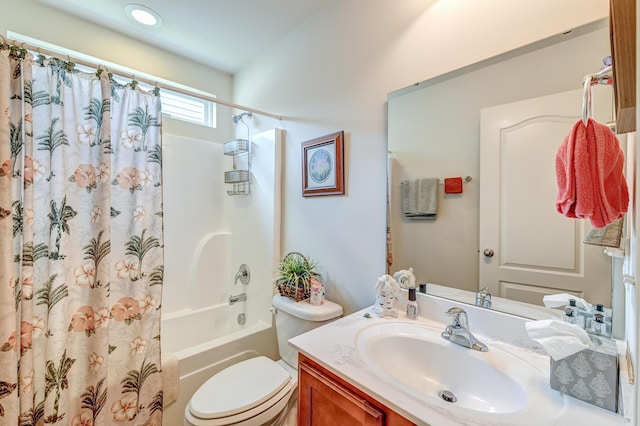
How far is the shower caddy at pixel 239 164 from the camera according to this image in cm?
221

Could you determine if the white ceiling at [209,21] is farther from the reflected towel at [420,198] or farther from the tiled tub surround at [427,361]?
the tiled tub surround at [427,361]

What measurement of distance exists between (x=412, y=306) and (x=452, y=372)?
0.30 metres

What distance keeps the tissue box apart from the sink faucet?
24 cm

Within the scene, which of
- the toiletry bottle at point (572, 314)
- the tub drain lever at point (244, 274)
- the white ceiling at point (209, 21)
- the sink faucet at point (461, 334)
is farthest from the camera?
the tub drain lever at point (244, 274)

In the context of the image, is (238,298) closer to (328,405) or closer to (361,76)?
(328,405)

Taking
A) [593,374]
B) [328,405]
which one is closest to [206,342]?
[328,405]

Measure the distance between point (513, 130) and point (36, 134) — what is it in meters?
1.94

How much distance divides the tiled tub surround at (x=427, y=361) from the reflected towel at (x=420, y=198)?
15.1 inches

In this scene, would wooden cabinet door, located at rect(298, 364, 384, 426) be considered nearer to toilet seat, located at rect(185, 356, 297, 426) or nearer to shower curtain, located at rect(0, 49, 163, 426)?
toilet seat, located at rect(185, 356, 297, 426)

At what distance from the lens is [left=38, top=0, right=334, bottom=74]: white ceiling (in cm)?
168

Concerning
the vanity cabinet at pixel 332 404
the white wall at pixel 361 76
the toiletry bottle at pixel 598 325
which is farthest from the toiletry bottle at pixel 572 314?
the vanity cabinet at pixel 332 404

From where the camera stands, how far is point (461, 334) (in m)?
0.98

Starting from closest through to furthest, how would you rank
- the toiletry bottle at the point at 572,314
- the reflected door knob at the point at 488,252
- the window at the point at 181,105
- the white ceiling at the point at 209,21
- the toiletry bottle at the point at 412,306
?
the toiletry bottle at the point at 572,314
the reflected door knob at the point at 488,252
the toiletry bottle at the point at 412,306
the white ceiling at the point at 209,21
the window at the point at 181,105

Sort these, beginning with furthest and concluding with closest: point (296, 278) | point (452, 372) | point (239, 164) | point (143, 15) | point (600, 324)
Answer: point (239, 164), point (143, 15), point (296, 278), point (452, 372), point (600, 324)
